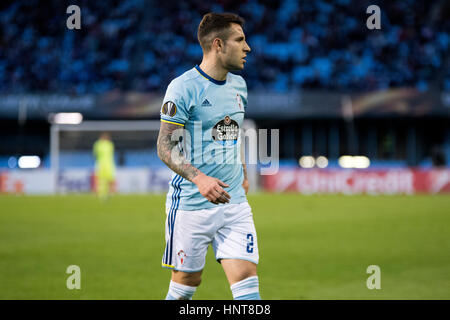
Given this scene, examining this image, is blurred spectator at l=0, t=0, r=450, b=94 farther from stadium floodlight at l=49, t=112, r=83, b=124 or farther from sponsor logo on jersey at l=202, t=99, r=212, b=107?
sponsor logo on jersey at l=202, t=99, r=212, b=107

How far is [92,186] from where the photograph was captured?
23.0 meters

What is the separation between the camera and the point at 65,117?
24.7m

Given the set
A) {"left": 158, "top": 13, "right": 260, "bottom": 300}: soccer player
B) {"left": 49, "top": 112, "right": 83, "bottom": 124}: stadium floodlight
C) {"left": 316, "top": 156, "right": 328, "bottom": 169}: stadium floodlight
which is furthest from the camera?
{"left": 316, "top": 156, "right": 328, "bottom": 169}: stadium floodlight

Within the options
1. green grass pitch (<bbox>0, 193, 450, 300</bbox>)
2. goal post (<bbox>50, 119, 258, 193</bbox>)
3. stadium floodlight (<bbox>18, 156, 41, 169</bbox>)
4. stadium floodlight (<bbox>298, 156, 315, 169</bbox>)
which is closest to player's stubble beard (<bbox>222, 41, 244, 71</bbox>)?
green grass pitch (<bbox>0, 193, 450, 300</bbox>)

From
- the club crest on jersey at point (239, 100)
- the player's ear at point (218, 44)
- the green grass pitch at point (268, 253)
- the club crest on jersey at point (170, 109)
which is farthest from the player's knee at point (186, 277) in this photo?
the green grass pitch at point (268, 253)

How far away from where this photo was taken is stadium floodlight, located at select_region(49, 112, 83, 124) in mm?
24562

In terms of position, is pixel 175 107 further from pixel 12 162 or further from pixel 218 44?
pixel 12 162

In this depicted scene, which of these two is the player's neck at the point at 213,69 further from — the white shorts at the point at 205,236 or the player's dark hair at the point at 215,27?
the white shorts at the point at 205,236

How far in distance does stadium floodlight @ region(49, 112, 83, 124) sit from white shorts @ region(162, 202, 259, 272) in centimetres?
2193

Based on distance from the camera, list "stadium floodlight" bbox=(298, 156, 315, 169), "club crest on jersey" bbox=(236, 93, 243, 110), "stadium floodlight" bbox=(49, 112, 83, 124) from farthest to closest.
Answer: "stadium floodlight" bbox=(298, 156, 315, 169) < "stadium floodlight" bbox=(49, 112, 83, 124) < "club crest on jersey" bbox=(236, 93, 243, 110)

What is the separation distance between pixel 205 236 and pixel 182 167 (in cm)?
48

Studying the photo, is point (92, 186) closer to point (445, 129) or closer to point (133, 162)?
point (133, 162)
